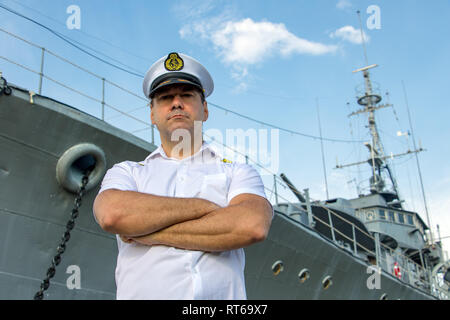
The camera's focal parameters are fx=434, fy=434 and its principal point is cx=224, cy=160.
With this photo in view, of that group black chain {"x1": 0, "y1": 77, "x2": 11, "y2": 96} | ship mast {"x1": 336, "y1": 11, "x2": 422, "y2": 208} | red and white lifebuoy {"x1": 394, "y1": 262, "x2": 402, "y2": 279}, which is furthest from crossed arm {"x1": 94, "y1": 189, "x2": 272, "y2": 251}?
ship mast {"x1": 336, "y1": 11, "x2": 422, "y2": 208}

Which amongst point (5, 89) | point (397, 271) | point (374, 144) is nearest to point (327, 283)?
point (397, 271)

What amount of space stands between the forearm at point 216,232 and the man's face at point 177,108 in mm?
499

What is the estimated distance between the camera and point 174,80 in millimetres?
2080

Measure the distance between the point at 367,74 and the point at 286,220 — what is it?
55.9ft

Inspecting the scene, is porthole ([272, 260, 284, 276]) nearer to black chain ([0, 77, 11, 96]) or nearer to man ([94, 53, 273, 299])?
black chain ([0, 77, 11, 96])

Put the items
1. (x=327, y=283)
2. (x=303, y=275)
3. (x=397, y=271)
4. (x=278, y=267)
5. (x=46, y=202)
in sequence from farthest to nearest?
(x=397, y=271), (x=327, y=283), (x=303, y=275), (x=278, y=267), (x=46, y=202)

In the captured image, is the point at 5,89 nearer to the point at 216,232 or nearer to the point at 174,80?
the point at 174,80

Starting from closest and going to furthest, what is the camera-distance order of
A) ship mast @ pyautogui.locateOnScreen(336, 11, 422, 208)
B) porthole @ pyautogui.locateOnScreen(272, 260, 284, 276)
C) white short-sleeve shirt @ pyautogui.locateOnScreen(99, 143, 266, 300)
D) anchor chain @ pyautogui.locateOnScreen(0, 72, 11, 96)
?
white short-sleeve shirt @ pyautogui.locateOnScreen(99, 143, 266, 300) → anchor chain @ pyautogui.locateOnScreen(0, 72, 11, 96) → porthole @ pyautogui.locateOnScreen(272, 260, 284, 276) → ship mast @ pyautogui.locateOnScreen(336, 11, 422, 208)

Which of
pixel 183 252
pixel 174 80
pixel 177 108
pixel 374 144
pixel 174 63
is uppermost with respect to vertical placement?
pixel 374 144

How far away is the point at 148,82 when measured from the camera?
2.26 metres

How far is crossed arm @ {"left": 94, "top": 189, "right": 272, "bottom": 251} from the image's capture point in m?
1.70

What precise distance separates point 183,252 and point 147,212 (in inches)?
8.9

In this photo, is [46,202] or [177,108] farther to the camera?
[46,202]
